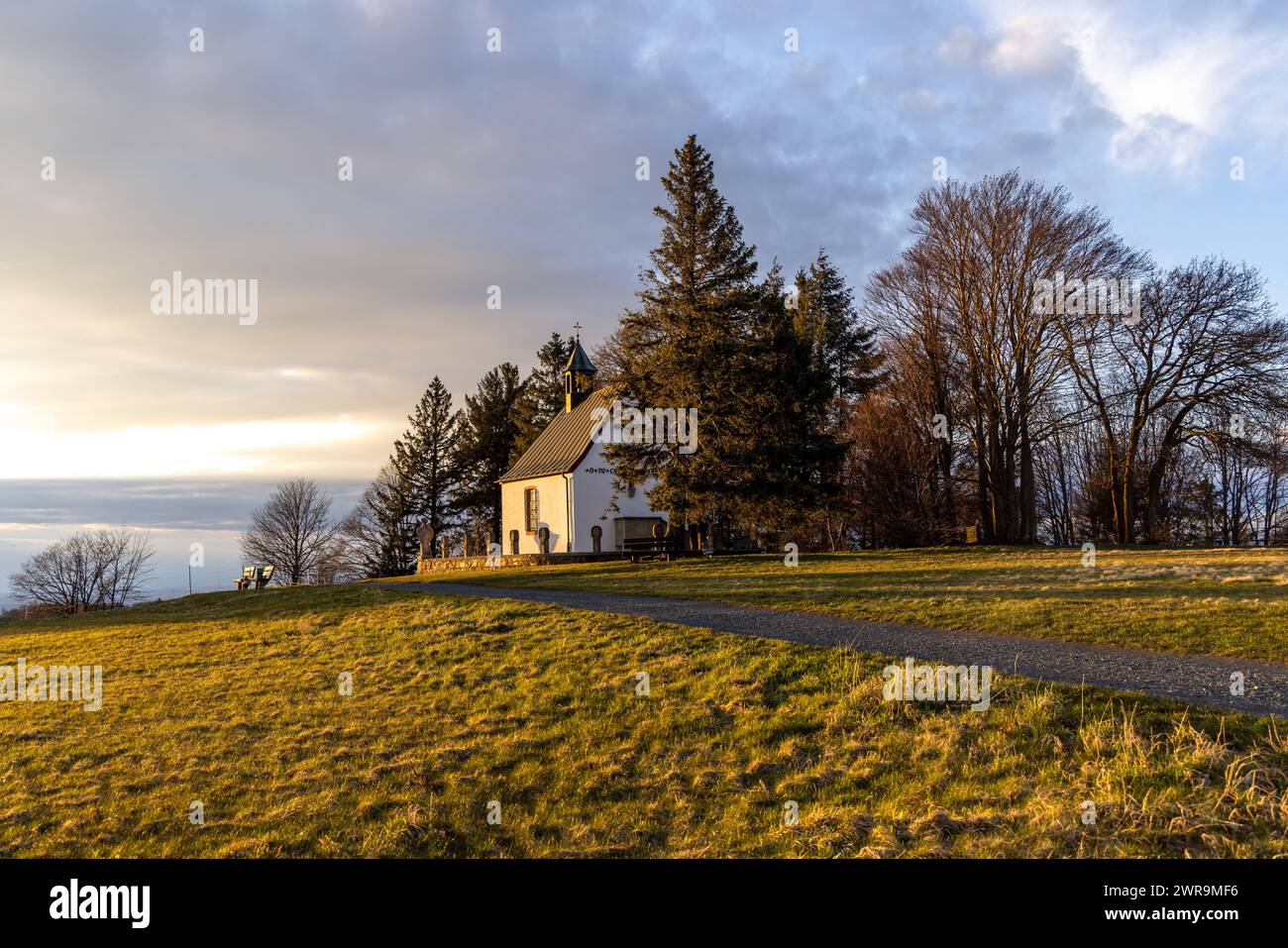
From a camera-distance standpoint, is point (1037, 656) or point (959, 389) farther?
point (959, 389)

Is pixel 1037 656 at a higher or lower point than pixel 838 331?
lower

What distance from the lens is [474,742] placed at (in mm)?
7961

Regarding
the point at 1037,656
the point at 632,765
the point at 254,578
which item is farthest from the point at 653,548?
the point at 632,765

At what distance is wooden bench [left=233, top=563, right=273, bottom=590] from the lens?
28.1 metres

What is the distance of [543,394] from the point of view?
5178 centimetres

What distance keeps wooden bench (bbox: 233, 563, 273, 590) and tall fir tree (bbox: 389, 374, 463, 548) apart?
78.8ft

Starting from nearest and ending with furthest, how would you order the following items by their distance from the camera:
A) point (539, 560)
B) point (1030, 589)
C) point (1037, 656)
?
point (1037, 656)
point (1030, 589)
point (539, 560)

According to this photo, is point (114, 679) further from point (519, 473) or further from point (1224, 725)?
point (519, 473)

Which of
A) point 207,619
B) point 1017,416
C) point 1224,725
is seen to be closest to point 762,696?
point 1224,725

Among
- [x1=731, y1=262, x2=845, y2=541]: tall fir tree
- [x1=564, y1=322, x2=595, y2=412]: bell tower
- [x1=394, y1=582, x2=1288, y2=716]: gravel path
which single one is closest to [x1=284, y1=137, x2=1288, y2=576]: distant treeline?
[x1=731, y1=262, x2=845, y2=541]: tall fir tree

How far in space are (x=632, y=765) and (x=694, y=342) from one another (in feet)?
65.4

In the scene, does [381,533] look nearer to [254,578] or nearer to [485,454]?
[485,454]
